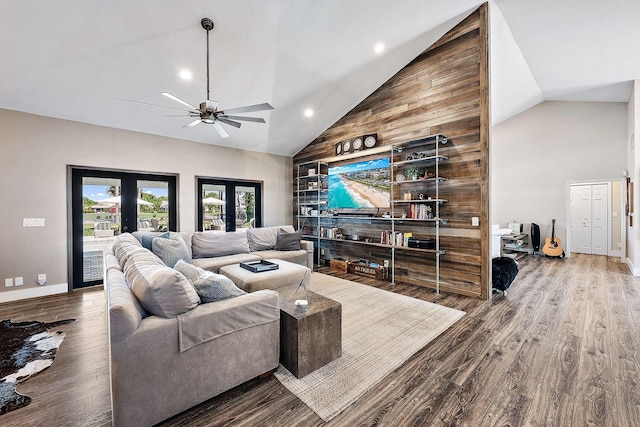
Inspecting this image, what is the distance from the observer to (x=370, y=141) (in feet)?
17.5

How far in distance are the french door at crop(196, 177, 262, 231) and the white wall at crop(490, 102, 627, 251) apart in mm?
5723

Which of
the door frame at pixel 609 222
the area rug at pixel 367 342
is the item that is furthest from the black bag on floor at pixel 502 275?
the door frame at pixel 609 222

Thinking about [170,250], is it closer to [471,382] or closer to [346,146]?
[346,146]

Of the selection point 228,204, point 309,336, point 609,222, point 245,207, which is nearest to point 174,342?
point 309,336

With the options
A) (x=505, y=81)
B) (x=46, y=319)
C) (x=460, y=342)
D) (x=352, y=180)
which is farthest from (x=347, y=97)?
(x=46, y=319)

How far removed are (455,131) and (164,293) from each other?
431 centimetres

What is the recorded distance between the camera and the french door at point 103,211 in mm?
4559

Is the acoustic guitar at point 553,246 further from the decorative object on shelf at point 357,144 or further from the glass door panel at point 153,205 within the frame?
the glass door panel at point 153,205

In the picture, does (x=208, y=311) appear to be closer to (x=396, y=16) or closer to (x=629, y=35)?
(x=396, y=16)

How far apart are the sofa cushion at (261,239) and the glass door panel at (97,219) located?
7.73ft

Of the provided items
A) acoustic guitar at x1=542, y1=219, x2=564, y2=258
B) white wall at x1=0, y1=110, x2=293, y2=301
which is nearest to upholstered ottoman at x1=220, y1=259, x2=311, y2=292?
white wall at x1=0, y1=110, x2=293, y2=301

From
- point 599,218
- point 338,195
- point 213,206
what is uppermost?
point 338,195

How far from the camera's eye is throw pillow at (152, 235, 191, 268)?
4082 mm

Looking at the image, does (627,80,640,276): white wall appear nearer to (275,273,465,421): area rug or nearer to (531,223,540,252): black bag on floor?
(531,223,540,252): black bag on floor
